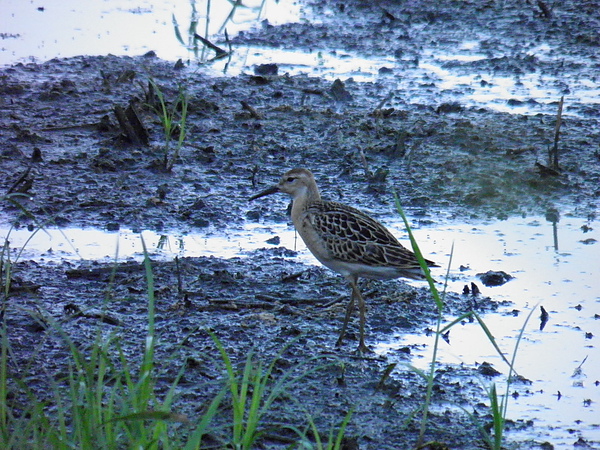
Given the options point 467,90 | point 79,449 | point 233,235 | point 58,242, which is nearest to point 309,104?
point 467,90

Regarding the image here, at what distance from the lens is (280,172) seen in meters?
8.78

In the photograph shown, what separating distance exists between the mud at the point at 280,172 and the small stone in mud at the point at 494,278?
326 millimetres

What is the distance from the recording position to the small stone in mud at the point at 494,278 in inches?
273

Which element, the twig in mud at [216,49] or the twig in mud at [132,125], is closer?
the twig in mud at [132,125]

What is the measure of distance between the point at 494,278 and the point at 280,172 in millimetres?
2515

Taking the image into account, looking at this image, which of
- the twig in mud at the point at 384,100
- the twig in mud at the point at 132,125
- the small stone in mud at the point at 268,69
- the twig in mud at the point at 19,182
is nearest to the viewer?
the twig in mud at the point at 19,182

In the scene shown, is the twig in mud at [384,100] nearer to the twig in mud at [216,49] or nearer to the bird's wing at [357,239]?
the twig in mud at [216,49]

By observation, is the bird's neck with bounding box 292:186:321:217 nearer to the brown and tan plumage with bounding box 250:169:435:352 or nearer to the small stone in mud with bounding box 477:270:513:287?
the brown and tan plumage with bounding box 250:169:435:352

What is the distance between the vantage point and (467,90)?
11.1 m

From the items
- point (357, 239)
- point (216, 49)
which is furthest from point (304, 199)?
point (216, 49)

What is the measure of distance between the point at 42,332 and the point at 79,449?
217cm

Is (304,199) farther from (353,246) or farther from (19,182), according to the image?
(19,182)

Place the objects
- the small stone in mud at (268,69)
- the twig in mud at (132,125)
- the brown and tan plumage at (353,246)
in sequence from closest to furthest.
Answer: the brown and tan plumage at (353,246)
the twig in mud at (132,125)
the small stone in mud at (268,69)

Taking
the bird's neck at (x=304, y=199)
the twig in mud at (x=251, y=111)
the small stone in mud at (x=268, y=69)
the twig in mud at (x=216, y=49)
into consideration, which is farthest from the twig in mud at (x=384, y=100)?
the bird's neck at (x=304, y=199)
